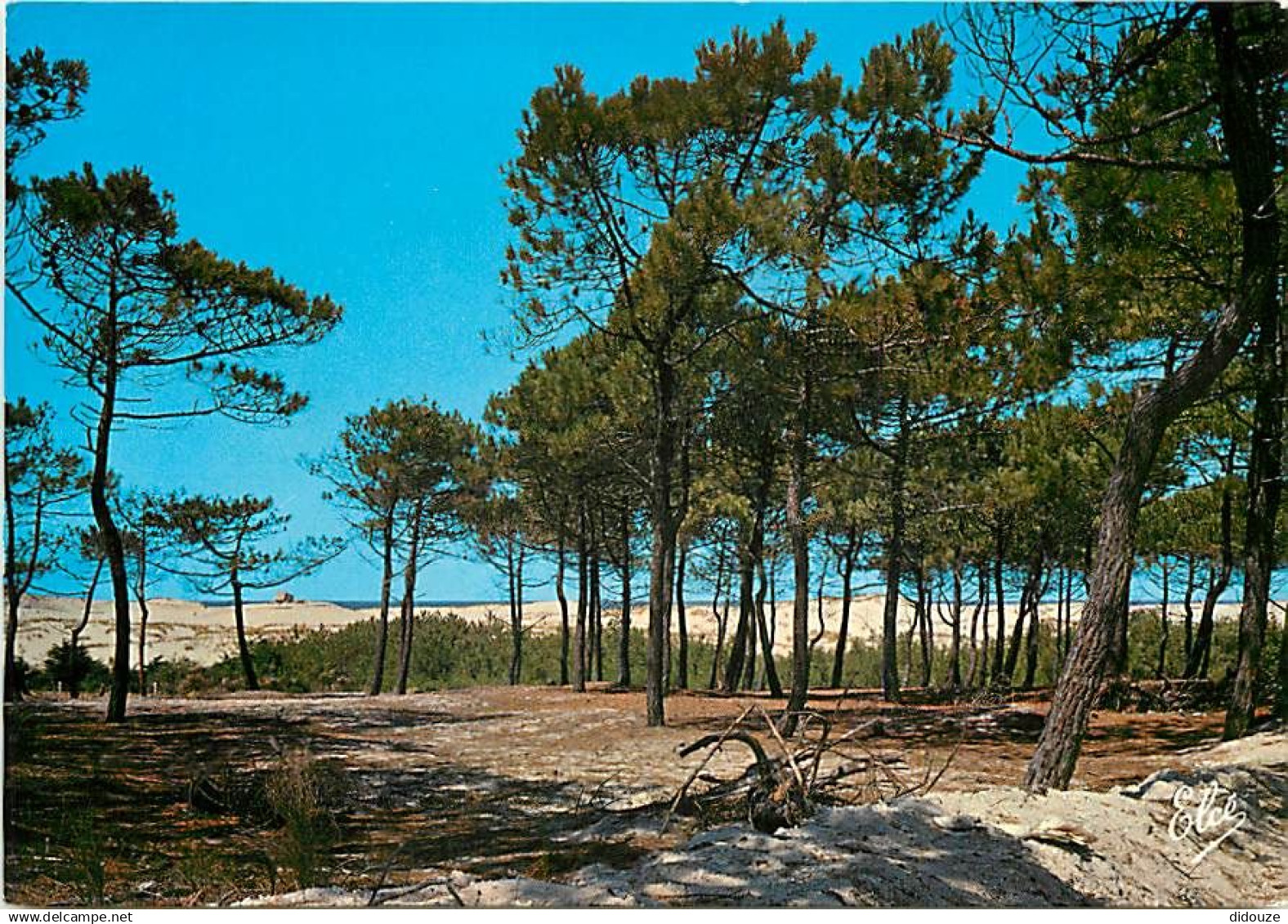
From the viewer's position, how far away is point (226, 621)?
1127 cm

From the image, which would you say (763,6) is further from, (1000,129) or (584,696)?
(584,696)

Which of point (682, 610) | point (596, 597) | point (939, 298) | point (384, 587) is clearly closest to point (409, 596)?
point (384, 587)

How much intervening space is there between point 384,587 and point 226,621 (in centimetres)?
176

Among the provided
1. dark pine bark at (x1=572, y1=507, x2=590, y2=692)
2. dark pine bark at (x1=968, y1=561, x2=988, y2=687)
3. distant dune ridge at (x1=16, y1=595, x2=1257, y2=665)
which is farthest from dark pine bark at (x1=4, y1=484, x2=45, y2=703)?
dark pine bark at (x1=968, y1=561, x2=988, y2=687)

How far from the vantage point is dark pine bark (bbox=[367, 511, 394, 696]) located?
1089 centimetres

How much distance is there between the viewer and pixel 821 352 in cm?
600

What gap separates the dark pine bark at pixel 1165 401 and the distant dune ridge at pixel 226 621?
5.41 meters

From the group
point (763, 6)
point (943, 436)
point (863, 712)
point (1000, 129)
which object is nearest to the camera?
point (1000, 129)

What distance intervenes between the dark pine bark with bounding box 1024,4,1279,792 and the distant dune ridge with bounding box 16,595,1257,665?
5413 millimetres

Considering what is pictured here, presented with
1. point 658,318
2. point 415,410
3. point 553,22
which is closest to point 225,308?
point 658,318

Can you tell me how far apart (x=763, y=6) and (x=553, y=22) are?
111 cm

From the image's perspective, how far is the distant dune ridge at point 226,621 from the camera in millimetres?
8094
